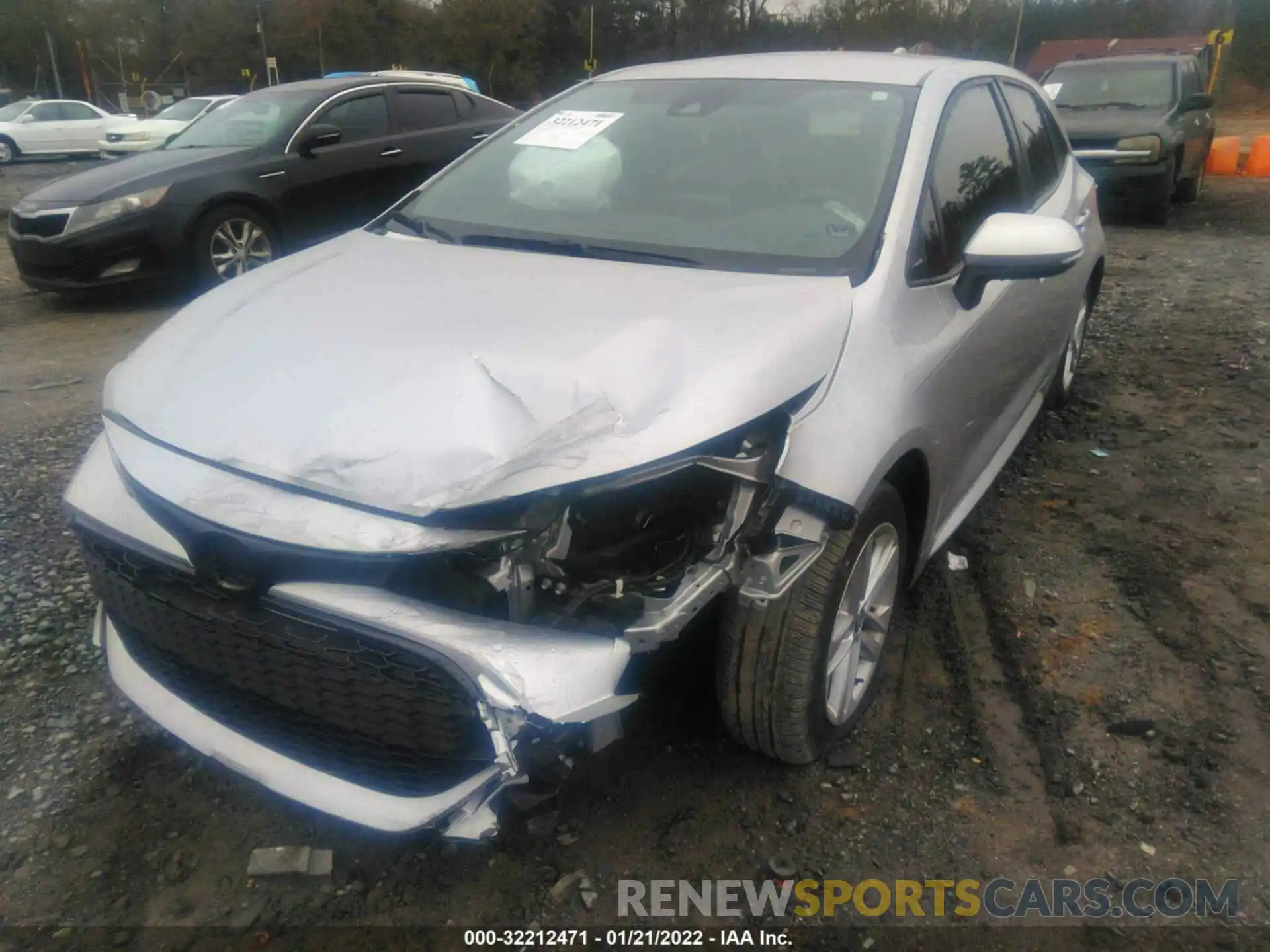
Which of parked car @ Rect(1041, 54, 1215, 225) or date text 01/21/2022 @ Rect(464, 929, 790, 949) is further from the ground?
parked car @ Rect(1041, 54, 1215, 225)

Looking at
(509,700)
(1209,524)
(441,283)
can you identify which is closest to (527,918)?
(509,700)

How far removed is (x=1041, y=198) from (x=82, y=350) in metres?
5.41

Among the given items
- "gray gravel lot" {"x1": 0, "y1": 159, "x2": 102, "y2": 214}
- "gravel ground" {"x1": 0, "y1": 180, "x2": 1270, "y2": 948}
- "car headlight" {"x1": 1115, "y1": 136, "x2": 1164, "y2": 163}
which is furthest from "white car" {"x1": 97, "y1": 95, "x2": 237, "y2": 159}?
"gravel ground" {"x1": 0, "y1": 180, "x2": 1270, "y2": 948}

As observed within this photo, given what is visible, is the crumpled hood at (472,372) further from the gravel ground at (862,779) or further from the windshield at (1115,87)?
the windshield at (1115,87)

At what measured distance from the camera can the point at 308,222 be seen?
7.40 meters

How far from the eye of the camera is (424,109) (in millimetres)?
→ 8102

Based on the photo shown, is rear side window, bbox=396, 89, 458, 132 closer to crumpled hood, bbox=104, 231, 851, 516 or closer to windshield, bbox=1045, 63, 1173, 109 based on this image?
crumpled hood, bbox=104, 231, 851, 516

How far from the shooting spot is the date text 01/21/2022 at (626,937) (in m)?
1.98

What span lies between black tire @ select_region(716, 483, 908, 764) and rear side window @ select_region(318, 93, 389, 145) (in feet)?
21.8

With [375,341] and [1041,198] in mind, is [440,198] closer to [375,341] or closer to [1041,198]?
[375,341]

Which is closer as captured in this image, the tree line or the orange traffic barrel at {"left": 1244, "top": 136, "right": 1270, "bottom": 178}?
the orange traffic barrel at {"left": 1244, "top": 136, "right": 1270, "bottom": 178}

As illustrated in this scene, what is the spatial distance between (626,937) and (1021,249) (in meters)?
1.90

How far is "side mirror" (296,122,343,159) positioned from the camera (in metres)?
7.23

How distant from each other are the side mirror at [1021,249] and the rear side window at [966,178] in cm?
11
